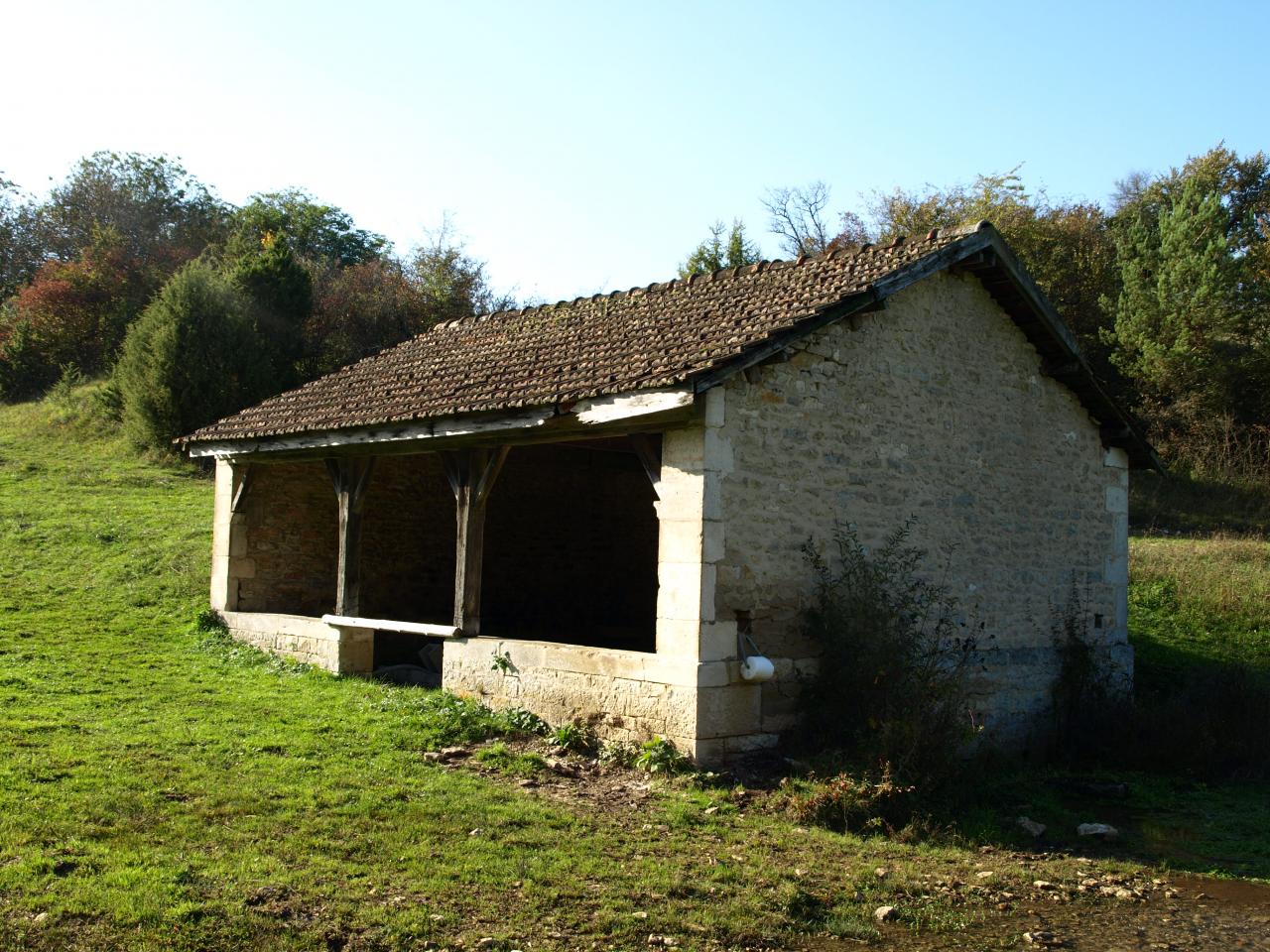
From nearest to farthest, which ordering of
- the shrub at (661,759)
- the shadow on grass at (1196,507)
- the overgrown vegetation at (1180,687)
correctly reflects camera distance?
the shrub at (661,759), the overgrown vegetation at (1180,687), the shadow on grass at (1196,507)

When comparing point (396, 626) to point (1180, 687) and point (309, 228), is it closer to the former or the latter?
point (1180, 687)

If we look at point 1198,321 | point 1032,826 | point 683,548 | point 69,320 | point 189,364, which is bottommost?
point 1032,826

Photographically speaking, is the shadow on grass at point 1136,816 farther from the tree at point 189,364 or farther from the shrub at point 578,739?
the tree at point 189,364

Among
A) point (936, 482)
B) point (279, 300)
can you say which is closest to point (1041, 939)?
point (936, 482)

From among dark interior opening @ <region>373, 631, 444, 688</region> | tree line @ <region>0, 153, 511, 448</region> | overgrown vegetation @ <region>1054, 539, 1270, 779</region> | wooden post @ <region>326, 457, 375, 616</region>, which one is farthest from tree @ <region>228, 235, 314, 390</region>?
overgrown vegetation @ <region>1054, 539, 1270, 779</region>

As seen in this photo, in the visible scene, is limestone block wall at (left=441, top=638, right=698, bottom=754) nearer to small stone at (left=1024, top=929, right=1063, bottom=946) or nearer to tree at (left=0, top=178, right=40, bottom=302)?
small stone at (left=1024, top=929, right=1063, bottom=946)

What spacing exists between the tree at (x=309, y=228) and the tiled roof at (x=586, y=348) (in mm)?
24233

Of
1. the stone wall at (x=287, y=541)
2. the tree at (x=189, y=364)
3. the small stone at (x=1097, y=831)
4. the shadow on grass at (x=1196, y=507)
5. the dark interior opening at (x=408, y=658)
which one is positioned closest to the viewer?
the small stone at (x=1097, y=831)

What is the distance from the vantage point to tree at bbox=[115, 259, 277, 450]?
23.7m

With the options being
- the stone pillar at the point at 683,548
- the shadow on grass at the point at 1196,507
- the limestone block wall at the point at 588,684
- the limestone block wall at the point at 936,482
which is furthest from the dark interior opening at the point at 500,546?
the shadow on grass at the point at 1196,507

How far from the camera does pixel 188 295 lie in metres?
24.5

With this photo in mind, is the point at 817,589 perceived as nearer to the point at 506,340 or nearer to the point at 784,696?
the point at 784,696

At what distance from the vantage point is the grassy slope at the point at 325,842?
4.95 m

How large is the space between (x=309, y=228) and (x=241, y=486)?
91.6 ft
